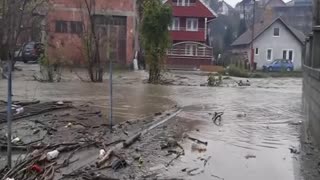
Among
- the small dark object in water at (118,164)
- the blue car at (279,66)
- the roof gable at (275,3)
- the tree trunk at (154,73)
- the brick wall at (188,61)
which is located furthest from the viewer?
the roof gable at (275,3)

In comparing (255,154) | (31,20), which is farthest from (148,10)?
(255,154)

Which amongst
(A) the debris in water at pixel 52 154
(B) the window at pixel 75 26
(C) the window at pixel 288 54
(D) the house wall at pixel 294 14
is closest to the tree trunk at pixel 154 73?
(B) the window at pixel 75 26

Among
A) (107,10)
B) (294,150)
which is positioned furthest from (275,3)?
(294,150)

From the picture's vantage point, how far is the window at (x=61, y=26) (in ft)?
148

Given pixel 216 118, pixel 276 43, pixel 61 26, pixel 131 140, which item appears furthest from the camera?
pixel 276 43

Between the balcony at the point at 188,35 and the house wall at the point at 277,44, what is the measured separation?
31.3 ft

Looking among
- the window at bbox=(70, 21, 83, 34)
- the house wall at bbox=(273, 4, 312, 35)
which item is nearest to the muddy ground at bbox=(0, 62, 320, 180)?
the window at bbox=(70, 21, 83, 34)

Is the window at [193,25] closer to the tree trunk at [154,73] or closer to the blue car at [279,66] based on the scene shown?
the blue car at [279,66]

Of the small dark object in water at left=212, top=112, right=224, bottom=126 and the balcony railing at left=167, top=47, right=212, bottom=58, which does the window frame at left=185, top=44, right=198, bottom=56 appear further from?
the small dark object in water at left=212, top=112, right=224, bottom=126

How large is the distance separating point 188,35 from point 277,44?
1342cm

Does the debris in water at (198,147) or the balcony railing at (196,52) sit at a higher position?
the balcony railing at (196,52)

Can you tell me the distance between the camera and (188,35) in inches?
2640

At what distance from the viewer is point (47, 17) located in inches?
1768

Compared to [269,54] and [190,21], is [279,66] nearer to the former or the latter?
[269,54]
